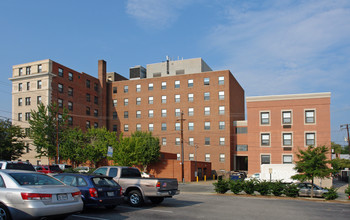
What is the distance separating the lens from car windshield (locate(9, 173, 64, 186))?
350 inches

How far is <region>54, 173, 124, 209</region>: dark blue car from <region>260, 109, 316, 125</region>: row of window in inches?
1572

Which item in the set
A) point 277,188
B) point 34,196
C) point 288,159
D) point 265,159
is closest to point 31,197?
point 34,196

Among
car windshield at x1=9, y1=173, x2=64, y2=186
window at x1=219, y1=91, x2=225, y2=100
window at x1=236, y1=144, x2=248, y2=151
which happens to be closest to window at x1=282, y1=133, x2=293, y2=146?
window at x1=236, y1=144, x2=248, y2=151

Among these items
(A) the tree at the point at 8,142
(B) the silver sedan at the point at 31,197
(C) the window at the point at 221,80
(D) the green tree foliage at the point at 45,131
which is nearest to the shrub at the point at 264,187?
(B) the silver sedan at the point at 31,197

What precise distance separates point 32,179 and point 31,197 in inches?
37.4

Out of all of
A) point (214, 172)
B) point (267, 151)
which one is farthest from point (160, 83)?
point (267, 151)

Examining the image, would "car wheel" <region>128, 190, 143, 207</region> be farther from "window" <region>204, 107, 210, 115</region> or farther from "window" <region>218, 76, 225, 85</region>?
"window" <region>218, 76, 225, 85</region>

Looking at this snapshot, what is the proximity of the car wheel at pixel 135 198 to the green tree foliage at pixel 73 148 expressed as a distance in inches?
1428

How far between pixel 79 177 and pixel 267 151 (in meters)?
40.9

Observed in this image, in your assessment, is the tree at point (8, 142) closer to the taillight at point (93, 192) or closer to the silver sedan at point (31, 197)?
the taillight at point (93, 192)

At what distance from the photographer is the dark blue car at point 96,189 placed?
1188cm

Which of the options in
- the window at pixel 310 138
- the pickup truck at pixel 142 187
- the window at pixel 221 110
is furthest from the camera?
the window at pixel 221 110

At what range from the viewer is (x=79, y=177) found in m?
12.6

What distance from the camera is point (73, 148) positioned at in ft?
164
